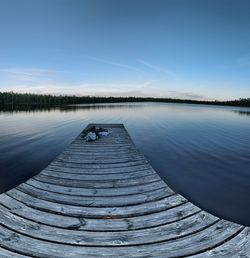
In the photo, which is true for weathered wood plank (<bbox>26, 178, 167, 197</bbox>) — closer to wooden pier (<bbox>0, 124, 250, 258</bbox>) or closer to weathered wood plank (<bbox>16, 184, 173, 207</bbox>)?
wooden pier (<bbox>0, 124, 250, 258</bbox>)

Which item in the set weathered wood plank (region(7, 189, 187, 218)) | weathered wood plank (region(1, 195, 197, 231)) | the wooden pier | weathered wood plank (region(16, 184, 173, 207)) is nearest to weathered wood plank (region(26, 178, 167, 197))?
the wooden pier

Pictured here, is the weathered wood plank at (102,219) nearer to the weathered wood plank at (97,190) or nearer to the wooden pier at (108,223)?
the wooden pier at (108,223)

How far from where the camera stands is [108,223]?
3.03m

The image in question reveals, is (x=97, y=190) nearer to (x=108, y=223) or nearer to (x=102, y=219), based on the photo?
(x=102, y=219)

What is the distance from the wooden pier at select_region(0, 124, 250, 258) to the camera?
7.97 feet

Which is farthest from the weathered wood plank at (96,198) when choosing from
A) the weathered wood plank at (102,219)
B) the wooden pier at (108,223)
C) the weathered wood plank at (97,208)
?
the weathered wood plank at (102,219)

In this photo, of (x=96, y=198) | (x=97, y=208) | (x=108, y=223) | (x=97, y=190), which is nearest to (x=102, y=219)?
(x=108, y=223)

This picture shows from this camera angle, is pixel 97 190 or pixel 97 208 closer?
pixel 97 208

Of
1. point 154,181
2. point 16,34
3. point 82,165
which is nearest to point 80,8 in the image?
point 16,34

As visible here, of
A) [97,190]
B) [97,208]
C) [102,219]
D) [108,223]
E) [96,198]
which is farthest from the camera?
[97,190]

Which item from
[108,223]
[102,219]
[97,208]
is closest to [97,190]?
[97,208]

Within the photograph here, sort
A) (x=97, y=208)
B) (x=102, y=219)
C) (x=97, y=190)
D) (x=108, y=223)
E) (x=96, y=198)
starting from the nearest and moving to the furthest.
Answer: (x=108, y=223), (x=102, y=219), (x=97, y=208), (x=96, y=198), (x=97, y=190)

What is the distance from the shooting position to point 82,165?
594 centimetres

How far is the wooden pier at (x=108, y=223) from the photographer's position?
2.43 meters
